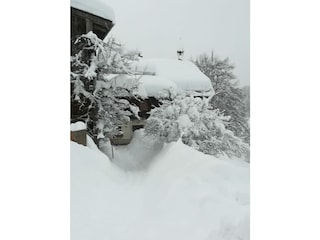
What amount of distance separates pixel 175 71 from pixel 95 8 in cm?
51

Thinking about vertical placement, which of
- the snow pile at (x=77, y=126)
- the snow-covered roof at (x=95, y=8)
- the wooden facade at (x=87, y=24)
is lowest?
the snow pile at (x=77, y=126)

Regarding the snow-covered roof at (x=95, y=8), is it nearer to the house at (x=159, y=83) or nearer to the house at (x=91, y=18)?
the house at (x=91, y=18)

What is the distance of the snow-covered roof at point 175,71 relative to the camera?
8.06ft

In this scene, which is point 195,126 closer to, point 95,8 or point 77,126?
point 77,126

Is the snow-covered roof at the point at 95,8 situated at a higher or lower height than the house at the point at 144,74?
higher

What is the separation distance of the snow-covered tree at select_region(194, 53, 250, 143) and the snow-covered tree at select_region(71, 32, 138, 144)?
39 centimetres

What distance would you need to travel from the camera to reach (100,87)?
242 centimetres

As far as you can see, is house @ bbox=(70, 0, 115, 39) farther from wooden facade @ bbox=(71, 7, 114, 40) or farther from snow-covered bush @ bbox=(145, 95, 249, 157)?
snow-covered bush @ bbox=(145, 95, 249, 157)

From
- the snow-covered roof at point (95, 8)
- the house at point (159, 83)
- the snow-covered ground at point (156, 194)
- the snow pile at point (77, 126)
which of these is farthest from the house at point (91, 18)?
the snow-covered ground at point (156, 194)

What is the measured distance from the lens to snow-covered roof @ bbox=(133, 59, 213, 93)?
2457 millimetres

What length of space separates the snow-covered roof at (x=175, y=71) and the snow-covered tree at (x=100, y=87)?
0.29 feet
